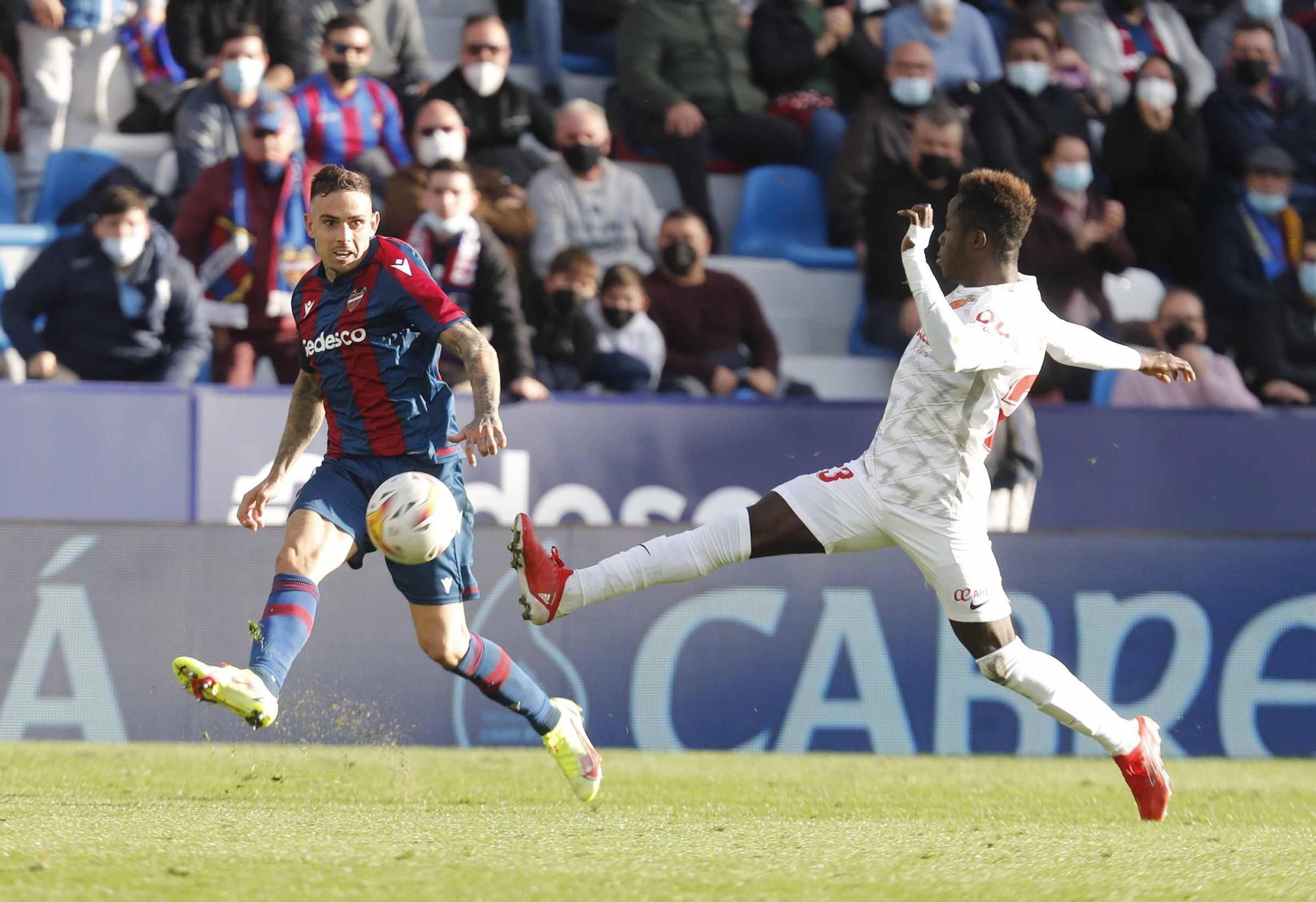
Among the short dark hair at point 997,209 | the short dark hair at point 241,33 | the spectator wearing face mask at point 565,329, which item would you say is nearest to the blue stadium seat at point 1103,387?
the spectator wearing face mask at point 565,329

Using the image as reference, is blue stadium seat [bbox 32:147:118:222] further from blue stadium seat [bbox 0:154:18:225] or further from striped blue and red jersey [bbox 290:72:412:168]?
striped blue and red jersey [bbox 290:72:412:168]

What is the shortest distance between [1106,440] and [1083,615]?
65.2 inches

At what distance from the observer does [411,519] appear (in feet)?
18.0

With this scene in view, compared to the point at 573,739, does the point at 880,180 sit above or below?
above

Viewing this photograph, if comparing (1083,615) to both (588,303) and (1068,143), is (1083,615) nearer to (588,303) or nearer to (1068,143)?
(588,303)

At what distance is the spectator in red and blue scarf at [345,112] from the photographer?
1080cm

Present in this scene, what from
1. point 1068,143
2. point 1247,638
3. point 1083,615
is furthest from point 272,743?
point 1068,143

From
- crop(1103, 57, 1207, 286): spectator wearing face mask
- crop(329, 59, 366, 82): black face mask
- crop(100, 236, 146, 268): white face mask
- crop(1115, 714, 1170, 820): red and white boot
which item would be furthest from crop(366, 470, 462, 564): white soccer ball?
crop(1103, 57, 1207, 286): spectator wearing face mask

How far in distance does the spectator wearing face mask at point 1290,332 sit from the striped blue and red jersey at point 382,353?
728 cm

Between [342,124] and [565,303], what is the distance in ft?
6.01

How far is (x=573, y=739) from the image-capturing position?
6094 mm

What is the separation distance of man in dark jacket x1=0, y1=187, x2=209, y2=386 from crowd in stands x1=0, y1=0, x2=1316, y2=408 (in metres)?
0.01

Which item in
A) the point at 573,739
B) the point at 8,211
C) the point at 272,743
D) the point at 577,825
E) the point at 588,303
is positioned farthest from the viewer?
the point at 8,211

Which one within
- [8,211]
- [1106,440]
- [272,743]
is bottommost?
[272,743]
